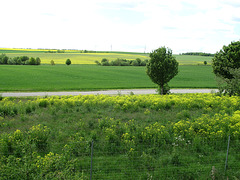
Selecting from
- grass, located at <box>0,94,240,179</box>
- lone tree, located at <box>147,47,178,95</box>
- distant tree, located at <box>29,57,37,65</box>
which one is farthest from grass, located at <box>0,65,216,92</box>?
distant tree, located at <box>29,57,37,65</box>

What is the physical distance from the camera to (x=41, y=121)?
13.4 metres

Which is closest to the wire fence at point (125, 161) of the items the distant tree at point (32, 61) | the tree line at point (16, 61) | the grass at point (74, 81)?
the grass at point (74, 81)

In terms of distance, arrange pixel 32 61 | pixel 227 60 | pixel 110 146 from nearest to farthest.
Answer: pixel 110 146
pixel 227 60
pixel 32 61

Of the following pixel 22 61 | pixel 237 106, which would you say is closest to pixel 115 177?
pixel 237 106

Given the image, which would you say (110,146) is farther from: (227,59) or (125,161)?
(227,59)

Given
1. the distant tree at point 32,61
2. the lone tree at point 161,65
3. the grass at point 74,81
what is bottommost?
the grass at point 74,81

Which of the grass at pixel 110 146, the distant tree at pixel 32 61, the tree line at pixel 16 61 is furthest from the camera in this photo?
the distant tree at pixel 32 61

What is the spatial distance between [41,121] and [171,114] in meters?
8.45

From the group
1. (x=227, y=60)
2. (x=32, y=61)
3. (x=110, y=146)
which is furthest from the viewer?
(x=32, y=61)

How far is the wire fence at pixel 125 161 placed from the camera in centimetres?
764

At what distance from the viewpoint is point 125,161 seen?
8930mm

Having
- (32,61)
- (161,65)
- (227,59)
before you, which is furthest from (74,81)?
(32,61)

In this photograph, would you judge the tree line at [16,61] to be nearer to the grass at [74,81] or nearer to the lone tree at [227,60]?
the grass at [74,81]

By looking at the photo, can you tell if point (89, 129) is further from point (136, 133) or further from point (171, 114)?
point (171, 114)
